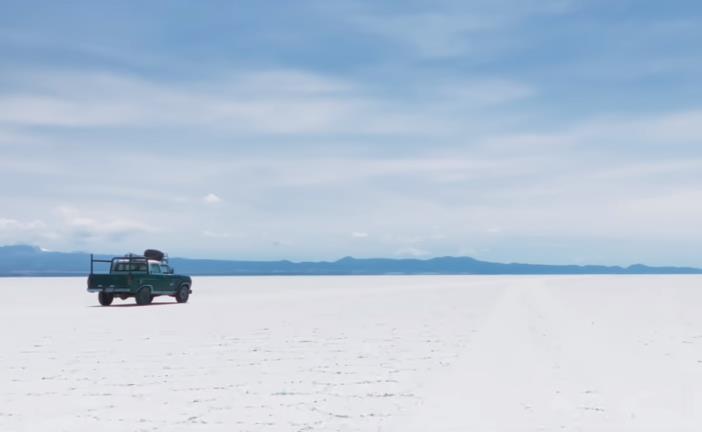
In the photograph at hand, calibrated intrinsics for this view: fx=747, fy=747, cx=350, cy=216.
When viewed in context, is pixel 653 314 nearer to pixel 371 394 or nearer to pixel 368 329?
pixel 368 329

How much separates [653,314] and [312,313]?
12274mm

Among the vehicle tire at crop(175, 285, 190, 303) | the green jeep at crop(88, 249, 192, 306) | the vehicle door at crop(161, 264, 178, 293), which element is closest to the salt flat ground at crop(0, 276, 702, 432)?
the green jeep at crop(88, 249, 192, 306)

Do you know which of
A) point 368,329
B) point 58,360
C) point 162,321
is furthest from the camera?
point 162,321

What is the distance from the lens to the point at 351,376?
1169 centimetres

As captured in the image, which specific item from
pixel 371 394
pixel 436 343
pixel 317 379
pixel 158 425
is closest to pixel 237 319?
pixel 436 343

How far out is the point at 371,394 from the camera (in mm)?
10086

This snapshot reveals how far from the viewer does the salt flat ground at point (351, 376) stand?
27.6 feet

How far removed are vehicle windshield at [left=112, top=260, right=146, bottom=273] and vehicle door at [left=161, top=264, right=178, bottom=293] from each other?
1.16m

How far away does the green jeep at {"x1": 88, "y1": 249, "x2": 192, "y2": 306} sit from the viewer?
31.8 meters

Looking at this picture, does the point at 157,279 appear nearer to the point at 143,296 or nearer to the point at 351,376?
the point at 143,296

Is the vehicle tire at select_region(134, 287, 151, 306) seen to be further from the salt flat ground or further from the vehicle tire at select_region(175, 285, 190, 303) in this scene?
the salt flat ground

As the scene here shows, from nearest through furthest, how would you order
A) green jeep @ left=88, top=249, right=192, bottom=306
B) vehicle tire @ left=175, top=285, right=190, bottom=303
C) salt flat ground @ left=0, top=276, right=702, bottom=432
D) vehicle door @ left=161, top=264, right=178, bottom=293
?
Answer: salt flat ground @ left=0, top=276, right=702, bottom=432
green jeep @ left=88, top=249, right=192, bottom=306
vehicle door @ left=161, top=264, right=178, bottom=293
vehicle tire @ left=175, top=285, right=190, bottom=303

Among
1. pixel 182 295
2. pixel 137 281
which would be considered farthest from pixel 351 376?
pixel 182 295

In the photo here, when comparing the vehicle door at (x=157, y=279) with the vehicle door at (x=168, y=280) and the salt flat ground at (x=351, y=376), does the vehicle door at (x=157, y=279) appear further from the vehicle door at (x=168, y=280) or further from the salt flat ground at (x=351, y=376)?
the salt flat ground at (x=351, y=376)
